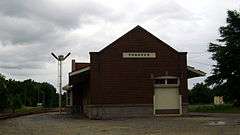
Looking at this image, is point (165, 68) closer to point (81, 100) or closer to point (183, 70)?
point (183, 70)

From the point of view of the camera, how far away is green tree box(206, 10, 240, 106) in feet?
195

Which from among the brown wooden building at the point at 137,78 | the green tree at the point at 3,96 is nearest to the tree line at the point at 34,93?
the green tree at the point at 3,96

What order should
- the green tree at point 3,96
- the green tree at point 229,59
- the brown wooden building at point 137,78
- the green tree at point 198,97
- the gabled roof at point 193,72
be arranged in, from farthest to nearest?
1. the green tree at point 198,97
2. the green tree at point 229,59
3. the green tree at point 3,96
4. the gabled roof at point 193,72
5. the brown wooden building at point 137,78

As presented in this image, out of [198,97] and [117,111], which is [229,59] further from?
[198,97]

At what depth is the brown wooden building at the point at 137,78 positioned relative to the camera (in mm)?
35031

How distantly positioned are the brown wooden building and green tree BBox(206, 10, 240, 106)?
2436 centimetres

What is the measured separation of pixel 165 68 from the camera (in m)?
36.0

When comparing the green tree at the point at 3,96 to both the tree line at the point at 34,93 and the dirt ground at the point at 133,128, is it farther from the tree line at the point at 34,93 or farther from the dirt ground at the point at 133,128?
the tree line at the point at 34,93

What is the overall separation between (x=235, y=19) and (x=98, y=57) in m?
31.6

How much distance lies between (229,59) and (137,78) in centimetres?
2698

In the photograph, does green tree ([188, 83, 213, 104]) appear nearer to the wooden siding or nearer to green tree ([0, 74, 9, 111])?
green tree ([0, 74, 9, 111])

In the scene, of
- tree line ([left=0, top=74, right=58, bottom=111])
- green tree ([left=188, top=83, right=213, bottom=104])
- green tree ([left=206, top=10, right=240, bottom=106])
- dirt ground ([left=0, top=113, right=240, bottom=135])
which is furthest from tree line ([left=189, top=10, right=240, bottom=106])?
tree line ([left=0, top=74, right=58, bottom=111])

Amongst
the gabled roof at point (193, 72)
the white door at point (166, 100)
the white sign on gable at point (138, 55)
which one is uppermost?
the white sign on gable at point (138, 55)

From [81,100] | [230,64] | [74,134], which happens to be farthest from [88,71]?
[230,64]
